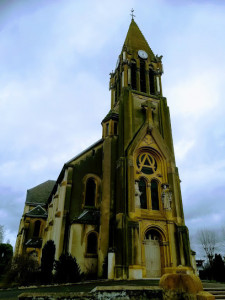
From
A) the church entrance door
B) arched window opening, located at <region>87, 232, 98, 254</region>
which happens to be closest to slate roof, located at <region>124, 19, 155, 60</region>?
the church entrance door

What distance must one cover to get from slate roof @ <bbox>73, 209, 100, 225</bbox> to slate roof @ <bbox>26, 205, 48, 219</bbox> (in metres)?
15.6

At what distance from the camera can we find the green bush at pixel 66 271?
Answer: 1695 cm

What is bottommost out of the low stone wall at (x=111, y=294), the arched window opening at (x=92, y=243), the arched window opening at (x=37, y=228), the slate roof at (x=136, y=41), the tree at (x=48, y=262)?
the low stone wall at (x=111, y=294)

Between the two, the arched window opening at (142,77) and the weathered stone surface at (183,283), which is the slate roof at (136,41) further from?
the weathered stone surface at (183,283)

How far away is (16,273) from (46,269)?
2.89 m

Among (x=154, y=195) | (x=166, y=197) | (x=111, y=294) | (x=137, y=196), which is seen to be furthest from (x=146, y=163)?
(x=111, y=294)

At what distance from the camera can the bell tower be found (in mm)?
19094

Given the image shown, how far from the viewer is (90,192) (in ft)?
79.0

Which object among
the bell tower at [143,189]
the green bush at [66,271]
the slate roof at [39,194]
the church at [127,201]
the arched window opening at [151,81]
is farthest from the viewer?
the slate roof at [39,194]

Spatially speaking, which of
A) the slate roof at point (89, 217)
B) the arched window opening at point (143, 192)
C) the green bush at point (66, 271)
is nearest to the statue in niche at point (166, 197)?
the arched window opening at point (143, 192)

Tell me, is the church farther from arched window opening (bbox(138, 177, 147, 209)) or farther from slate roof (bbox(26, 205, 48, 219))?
slate roof (bbox(26, 205, 48, 219))

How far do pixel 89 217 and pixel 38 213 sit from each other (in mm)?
17131

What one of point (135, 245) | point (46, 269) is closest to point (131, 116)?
point (135, 245)

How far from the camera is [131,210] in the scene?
20.2 meters
